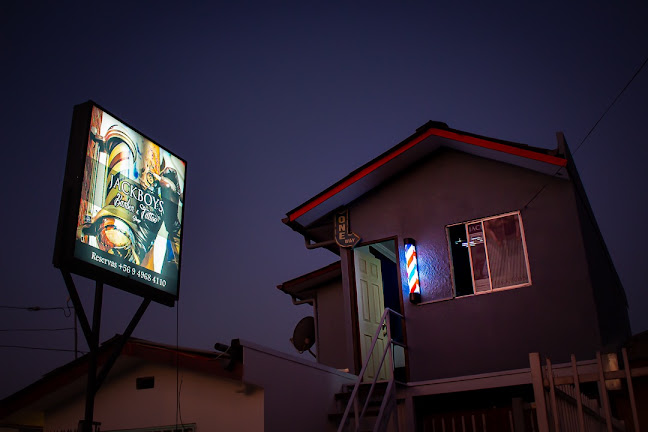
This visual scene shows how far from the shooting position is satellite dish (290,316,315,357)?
18281 mm

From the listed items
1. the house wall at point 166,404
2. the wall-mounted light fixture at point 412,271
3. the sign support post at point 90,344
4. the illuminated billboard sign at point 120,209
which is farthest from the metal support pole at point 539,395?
the wall-mounted light fixture at point 412,271

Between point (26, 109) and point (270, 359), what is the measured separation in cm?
3186

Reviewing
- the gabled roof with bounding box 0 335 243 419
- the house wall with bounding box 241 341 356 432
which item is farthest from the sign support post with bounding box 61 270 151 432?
the house wall with bounding box 241 341 356 432

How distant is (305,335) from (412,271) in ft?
20.2

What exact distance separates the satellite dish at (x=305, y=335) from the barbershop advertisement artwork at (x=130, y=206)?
8.55 m

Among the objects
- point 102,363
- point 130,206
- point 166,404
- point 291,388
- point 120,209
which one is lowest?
point 166,404

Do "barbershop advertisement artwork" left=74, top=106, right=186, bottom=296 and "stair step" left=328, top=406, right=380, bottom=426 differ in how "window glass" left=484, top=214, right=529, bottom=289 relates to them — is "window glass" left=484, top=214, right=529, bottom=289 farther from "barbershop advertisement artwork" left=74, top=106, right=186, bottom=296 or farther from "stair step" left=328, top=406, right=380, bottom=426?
"barbershop advertisement artwork" left=74, top=106, right=186, bottom=296

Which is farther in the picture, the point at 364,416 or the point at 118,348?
the point at 364,416

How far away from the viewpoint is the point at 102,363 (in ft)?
36.4

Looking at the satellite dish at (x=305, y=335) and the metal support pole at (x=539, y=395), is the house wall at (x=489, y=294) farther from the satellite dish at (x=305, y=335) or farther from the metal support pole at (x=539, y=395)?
the metal support pole at (x=539, y=395)

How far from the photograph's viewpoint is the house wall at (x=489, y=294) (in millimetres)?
11672

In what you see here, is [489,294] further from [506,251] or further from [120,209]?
[120,209]

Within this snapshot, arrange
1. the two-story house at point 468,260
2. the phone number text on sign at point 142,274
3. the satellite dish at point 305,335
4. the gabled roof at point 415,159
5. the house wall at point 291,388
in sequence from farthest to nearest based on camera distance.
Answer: the satellite dish at point 305,335, the gabled roof at point 415,159, the two-story house at point 468,260, the house wall at point 291,388, the phone number text on sign at point 142,274

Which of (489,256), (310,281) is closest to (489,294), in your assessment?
(489,256)
